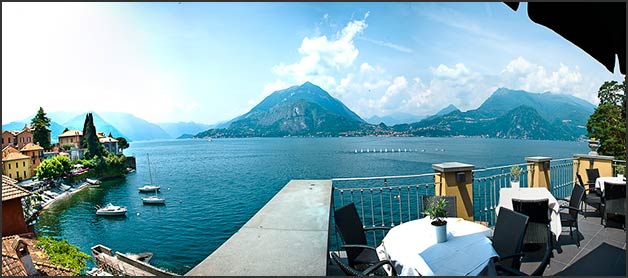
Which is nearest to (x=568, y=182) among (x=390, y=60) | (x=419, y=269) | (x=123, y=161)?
(x=390, y=60)

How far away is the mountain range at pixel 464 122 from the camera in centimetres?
12256

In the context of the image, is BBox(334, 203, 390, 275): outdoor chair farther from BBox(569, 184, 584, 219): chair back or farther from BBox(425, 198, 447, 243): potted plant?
BBox(569, 184, 584, 219): chair back

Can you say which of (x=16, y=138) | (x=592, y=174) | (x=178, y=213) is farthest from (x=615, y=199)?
(x=16, y=138)

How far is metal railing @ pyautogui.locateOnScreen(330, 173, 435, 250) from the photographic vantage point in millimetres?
4525

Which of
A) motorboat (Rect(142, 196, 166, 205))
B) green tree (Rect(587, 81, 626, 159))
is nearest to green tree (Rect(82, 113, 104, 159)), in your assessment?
motorboat (Rect(142, 196, 166, 205))

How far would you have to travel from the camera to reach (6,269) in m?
5.16

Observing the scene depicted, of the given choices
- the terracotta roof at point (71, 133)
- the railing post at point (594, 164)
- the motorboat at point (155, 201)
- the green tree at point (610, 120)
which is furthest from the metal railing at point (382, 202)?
the terracotta roof at point (71, 133)

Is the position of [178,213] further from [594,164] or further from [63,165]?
[594,164]

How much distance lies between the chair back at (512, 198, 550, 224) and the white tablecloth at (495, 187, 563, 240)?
0.53m

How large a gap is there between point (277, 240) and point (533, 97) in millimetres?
223756

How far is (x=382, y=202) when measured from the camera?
1015cm

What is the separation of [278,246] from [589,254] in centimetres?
440

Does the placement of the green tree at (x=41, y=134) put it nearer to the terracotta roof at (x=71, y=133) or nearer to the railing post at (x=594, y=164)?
the terracotta roof at (x=71, y=133)

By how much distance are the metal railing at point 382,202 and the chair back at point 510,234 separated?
99cm
